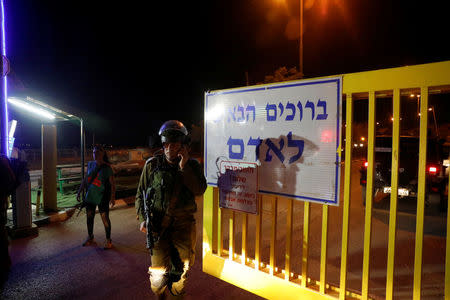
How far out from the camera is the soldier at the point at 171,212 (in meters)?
3.00

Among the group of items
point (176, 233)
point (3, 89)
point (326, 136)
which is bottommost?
point (176, 233)

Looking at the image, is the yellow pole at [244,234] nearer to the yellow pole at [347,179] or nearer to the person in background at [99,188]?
the yellow pole at [347,179]

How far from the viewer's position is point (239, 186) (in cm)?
357

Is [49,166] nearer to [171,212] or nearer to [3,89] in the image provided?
[3,89]

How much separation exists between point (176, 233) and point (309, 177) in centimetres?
154

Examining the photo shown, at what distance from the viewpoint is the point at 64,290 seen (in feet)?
12.1

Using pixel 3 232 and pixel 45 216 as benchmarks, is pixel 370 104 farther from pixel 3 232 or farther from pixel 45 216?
pixel 45 216

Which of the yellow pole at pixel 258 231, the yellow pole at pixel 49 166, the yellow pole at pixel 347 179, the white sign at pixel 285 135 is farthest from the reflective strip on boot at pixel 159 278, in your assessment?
the yellow pole at pixel 49 166

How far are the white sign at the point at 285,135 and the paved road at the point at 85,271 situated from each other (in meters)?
1.40

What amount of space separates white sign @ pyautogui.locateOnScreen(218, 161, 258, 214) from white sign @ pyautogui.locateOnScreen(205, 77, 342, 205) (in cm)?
8

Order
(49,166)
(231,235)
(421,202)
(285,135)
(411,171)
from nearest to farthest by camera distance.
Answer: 1. (421,202)
2. (285,135)
3. (231,235)
4. (411,171)
5. (49,166)

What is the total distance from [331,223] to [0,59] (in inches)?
297

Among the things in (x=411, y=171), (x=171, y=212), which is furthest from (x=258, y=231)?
(x=411, y=171)

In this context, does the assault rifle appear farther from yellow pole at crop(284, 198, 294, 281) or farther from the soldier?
yellow pole at crop(284, 198, 294, 281)
